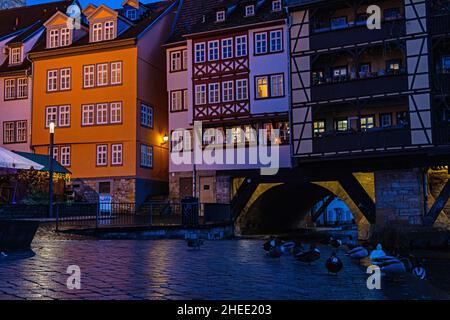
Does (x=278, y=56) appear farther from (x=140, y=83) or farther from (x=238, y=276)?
(x=238, y=276)

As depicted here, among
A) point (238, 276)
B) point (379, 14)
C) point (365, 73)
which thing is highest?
point (379, 14)

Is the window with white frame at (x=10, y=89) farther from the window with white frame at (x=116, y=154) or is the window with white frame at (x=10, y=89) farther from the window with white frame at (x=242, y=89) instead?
the window with white frame at (x=242, y=89)

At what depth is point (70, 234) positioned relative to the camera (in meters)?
18.3

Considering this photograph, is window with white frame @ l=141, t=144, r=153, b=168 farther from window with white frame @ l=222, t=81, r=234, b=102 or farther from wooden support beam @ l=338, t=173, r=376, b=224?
wooden support beam @ l=338, t=173, r=376, b=224

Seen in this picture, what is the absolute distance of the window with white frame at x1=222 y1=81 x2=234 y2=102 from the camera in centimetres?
3297

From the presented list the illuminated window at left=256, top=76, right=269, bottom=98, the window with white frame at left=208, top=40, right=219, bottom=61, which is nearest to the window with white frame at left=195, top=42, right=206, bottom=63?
the window with white frame at left=208, top=40, right=219, bottom=61

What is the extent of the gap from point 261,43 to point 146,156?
32.2ft

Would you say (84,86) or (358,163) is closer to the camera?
(358,163)

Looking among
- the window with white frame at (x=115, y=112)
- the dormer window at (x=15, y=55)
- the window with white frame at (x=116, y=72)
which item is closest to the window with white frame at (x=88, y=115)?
the window with white frame at (x=115, y=112)

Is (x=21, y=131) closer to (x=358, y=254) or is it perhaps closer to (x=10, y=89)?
(x=10, y=89)

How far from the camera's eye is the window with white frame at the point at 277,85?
31719 millimetres

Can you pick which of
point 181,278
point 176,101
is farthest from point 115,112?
point 181,278
